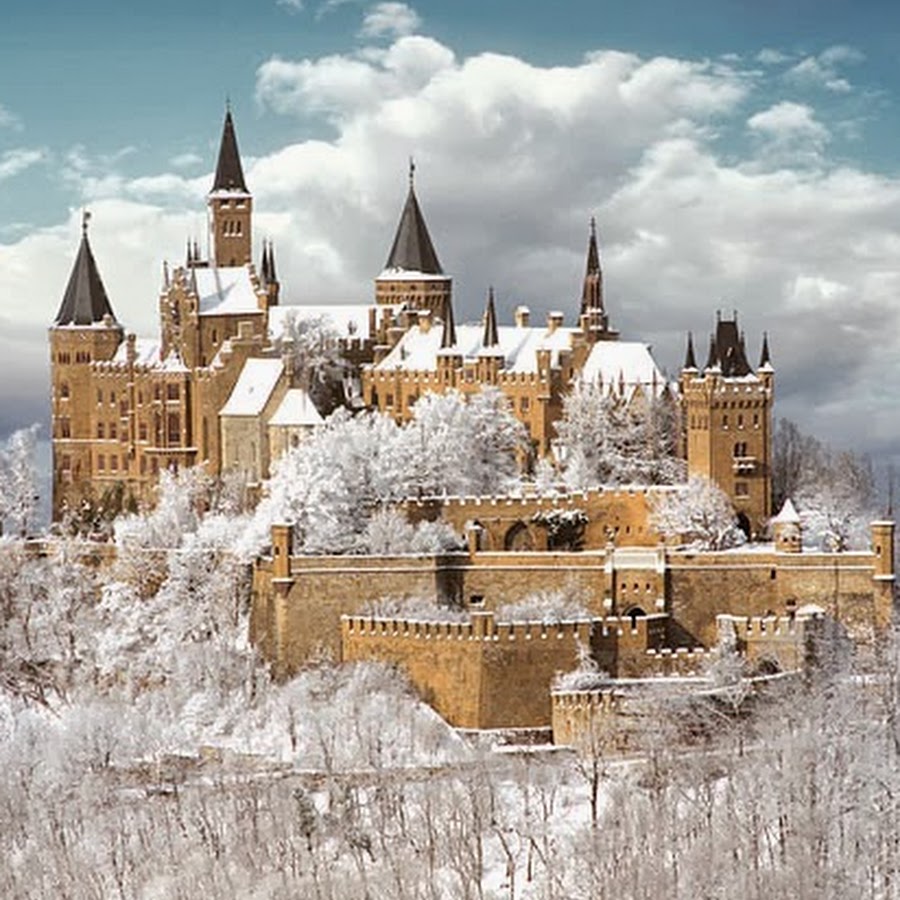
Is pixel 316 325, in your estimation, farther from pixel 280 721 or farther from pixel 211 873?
pixel 211 873

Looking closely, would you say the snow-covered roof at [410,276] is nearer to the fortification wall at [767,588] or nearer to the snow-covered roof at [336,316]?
the snow-covered roof at [336,316]

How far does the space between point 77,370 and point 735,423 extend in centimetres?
2323

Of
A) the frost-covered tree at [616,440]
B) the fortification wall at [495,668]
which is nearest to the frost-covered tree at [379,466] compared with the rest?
the frost-covered tree at [616,440]

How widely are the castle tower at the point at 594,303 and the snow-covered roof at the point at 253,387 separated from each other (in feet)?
31.5

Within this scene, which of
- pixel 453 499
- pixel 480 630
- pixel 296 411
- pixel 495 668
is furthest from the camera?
pixel 296 411

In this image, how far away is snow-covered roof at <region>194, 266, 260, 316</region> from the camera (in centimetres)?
9231

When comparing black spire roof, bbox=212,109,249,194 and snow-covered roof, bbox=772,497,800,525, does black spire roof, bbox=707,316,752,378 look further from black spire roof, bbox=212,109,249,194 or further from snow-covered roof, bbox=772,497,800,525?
black spire roof, bbox=212,109,249,194

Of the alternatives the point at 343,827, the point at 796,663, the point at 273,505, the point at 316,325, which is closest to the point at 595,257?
the point at 316,325

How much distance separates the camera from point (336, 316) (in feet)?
310

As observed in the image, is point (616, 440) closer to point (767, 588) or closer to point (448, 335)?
point (448, 335)

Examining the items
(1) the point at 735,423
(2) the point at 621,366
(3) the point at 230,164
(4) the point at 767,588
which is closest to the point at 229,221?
(3) the point at 230,164

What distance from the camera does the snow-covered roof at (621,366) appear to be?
8812 centimetres

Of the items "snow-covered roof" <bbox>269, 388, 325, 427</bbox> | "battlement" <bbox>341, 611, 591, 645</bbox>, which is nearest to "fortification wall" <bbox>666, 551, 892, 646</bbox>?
"battlement" <bbox>341, 611, 591, 645</bbox>

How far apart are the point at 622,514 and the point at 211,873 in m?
21.2
